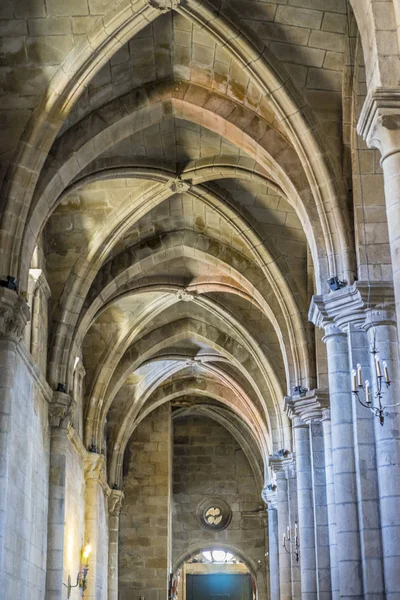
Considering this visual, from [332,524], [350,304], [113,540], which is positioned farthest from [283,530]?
[350,304]

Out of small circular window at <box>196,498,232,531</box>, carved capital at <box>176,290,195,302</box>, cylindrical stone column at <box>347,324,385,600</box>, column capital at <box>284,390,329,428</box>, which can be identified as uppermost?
carved capital at <box>176,290,195,302</box>

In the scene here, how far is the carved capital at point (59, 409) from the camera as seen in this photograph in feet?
68.7

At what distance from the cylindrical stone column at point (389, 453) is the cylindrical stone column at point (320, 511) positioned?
5.59 metres

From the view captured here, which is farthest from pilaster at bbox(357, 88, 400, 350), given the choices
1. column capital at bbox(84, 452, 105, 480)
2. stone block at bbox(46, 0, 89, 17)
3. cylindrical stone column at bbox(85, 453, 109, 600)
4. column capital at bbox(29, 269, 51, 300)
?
cylindrical stone column at bbox(85, 453, 109, 600)

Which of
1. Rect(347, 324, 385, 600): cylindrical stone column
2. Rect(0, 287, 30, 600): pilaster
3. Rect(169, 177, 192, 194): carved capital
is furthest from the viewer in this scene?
Rect(169, 177, 192, 194): carved capital

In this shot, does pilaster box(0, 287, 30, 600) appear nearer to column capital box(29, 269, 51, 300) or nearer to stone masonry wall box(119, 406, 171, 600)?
column capital box(29, 269, 51, 300)

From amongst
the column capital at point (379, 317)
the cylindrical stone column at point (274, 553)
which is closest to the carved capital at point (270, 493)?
the cylindrical stone column at point (274, 553)

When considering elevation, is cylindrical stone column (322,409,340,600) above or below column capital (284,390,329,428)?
below

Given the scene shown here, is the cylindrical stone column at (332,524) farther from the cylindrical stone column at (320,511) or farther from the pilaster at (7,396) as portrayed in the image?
the pilaster at (7,396)

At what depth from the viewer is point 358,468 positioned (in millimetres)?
14039

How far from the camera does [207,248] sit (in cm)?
2386

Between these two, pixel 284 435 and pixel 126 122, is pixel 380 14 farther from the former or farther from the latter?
pixel 284 435

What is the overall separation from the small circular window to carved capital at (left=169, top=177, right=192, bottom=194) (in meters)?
21.5

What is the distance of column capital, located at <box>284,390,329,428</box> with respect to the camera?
66.7ft
